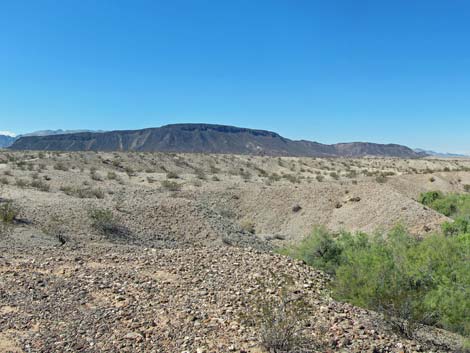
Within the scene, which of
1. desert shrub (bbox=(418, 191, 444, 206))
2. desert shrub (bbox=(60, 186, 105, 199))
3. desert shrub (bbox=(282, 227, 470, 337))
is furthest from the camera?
desert shrub (bbox=(418, 191, 444, 206))

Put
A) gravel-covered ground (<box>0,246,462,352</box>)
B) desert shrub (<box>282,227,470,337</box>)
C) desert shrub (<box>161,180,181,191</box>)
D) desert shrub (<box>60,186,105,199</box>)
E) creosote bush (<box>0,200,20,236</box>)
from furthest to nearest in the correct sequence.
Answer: desert shrub (<box>161,180,181,191</box>) < desert shrub (<box>60,186,105,199</box>) < creosote bush (<box>0,200,20,236</box>) < desert shrub (<box>282,227,470,337</box>) < gravel-covered ground (<box>0,246,462,352</box>)

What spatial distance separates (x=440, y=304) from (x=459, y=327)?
0.57m

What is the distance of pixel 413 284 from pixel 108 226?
12.1 m

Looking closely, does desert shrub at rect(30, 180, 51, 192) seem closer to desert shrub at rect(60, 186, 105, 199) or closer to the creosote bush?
desert shrub at rect(60, 186, 105, 199)

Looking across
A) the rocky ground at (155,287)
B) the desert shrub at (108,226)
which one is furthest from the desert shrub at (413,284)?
the desert shrub at (108,226)

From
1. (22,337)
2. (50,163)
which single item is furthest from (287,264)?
(50,163)

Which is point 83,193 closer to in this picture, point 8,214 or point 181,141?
point 8,214

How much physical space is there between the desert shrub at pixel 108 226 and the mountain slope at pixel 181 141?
4975 inches

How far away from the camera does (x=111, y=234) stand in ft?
53.4

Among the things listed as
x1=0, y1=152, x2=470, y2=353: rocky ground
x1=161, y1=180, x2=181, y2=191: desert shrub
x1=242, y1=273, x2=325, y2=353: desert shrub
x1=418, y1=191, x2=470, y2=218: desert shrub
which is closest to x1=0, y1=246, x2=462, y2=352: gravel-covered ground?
x1=0, y1=152, x2=470, y2=353: rocky ground

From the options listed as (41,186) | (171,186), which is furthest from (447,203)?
(41,186)

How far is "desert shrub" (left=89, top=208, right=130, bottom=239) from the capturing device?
53.6ft

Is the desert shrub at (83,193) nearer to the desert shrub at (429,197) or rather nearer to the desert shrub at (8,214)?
the desert shrub at (8,214)

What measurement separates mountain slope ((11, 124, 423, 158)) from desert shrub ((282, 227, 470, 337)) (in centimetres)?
13514
